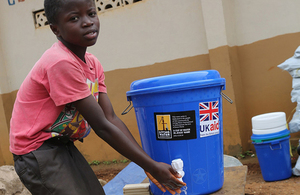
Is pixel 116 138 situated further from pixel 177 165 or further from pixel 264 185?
pixel 264 185

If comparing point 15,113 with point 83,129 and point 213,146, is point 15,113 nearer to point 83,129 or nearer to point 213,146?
point 83,129

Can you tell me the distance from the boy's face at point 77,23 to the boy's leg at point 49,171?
1.71 feet

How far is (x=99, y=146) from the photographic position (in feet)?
16.2

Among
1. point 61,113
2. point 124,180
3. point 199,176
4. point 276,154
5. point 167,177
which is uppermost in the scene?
point 61,113

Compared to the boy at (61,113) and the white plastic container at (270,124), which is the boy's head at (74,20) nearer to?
the boy at (61,113)

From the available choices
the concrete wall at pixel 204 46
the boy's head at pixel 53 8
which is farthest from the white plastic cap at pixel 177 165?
the concrete wall at pixel 204 46

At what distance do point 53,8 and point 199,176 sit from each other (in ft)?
3.92

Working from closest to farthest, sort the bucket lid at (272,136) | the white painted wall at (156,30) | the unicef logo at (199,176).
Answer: the unicef logo at (199,176) → the bucket lid at (272,136) → the white painted wall at (156,30)

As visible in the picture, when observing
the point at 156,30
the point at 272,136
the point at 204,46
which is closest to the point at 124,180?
the point at 272,136

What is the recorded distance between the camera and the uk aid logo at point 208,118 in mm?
1762

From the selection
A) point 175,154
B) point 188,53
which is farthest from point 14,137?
point 188,53

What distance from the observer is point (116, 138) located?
146 cm

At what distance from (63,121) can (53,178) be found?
0.27m

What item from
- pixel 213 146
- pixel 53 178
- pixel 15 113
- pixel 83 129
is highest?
pixel 15 113
